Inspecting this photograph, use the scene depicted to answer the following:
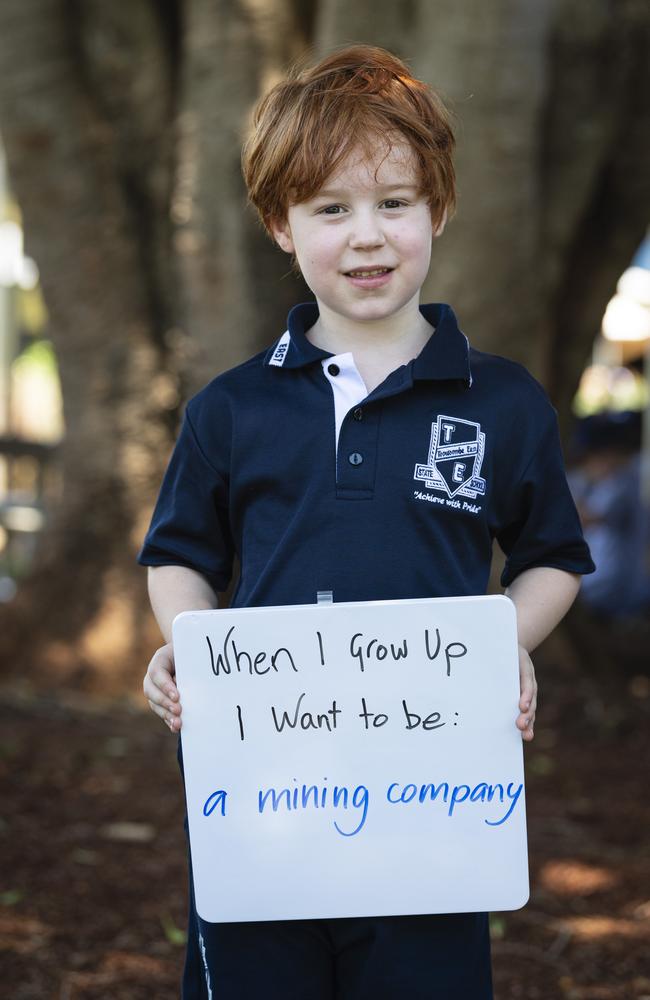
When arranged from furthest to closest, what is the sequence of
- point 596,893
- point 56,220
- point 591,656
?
point 591,656 < point 56,220 < point 596,893

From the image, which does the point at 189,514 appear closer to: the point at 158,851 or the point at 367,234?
the point at 367,234

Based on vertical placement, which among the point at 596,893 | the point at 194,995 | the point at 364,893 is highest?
the point at 364,893

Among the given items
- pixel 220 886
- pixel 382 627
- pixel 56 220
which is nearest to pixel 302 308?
pixel 382 627

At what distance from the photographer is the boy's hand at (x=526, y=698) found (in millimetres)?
1853

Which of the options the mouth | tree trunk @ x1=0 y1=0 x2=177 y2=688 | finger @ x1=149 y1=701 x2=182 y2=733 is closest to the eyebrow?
the mouth

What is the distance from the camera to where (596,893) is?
364cm

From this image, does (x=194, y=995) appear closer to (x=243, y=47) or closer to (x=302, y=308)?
(x=302, y=308)

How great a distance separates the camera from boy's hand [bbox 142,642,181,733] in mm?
1878

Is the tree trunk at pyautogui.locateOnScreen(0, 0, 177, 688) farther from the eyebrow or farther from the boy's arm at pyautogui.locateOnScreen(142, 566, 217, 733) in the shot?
the eyebrow

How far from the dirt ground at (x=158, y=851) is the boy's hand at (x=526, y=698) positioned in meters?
1.50

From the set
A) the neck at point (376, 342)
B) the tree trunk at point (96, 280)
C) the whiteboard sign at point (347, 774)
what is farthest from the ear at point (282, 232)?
the tree trunk at point (96, 280)

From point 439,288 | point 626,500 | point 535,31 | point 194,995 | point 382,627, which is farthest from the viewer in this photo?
point 626,500

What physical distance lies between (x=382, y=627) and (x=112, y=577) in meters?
3.59

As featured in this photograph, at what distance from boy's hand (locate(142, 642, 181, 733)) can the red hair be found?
72 cm
